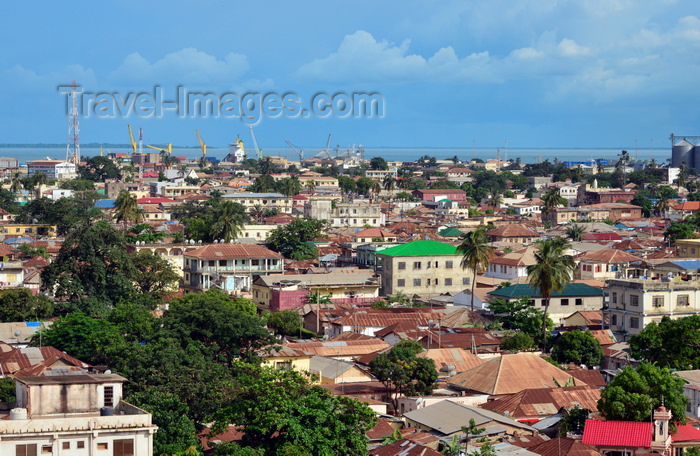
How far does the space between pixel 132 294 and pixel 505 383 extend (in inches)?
922

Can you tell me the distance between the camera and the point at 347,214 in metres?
99.4

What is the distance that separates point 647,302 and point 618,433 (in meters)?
18.1

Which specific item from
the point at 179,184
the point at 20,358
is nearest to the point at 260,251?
the point at 20,358

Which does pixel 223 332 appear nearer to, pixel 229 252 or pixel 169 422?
pixel 169 422

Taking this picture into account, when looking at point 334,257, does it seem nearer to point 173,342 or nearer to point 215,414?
point 173,342

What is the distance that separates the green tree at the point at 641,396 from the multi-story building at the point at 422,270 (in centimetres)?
3340

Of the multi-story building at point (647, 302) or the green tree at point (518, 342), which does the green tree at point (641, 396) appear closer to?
the green tree at point (518, 342)

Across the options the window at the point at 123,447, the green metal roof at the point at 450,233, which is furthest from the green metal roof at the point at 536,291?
the green metal roof at the point at 450,233

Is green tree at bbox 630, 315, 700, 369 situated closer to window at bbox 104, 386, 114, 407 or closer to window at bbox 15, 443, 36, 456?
window at bbox 104, 386, 114, 407

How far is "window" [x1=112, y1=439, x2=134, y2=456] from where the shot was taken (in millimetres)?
21670

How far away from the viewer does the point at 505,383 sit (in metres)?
32.5

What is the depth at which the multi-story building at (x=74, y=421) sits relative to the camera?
21.2m

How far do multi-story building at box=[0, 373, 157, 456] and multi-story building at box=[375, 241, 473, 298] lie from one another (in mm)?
37301

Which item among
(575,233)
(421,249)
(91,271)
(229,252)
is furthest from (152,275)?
(575,233)
